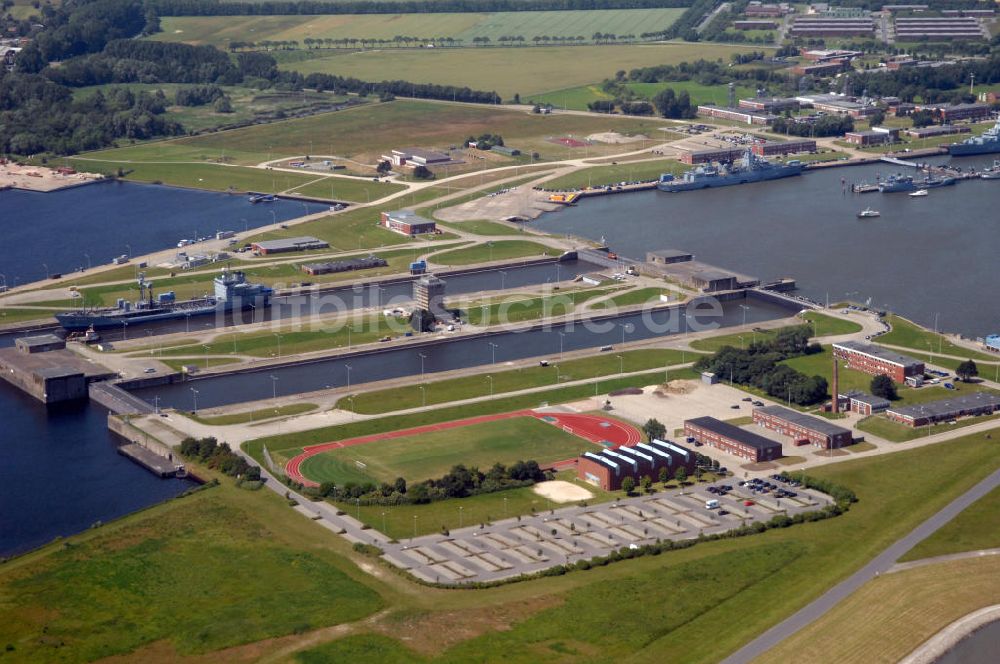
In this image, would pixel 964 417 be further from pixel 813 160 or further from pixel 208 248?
pixel 813 160

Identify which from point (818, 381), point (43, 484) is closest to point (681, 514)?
point (818, 381)

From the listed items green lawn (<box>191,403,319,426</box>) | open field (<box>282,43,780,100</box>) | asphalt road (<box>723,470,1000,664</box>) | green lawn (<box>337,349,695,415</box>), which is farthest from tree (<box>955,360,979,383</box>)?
open field (<box>282,43,780,100</box>)

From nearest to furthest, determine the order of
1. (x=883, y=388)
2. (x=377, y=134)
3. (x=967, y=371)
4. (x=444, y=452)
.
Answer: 1. (x=444, y=452)
2. (x=883, y=388)
3. (x=967, y=371)
4. (x=377, y=134)

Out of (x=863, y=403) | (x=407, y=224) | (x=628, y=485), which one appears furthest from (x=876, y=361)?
(x=407, y=224)

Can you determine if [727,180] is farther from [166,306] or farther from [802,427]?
[802,427]

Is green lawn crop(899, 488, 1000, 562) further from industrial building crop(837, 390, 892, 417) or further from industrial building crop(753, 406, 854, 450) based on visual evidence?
industrial building crop(837, 390, 892, 417)

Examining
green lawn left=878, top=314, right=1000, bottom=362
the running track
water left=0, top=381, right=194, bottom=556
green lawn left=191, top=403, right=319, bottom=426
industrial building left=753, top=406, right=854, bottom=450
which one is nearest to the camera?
water left=0, top=381, right=194, bottom=556
